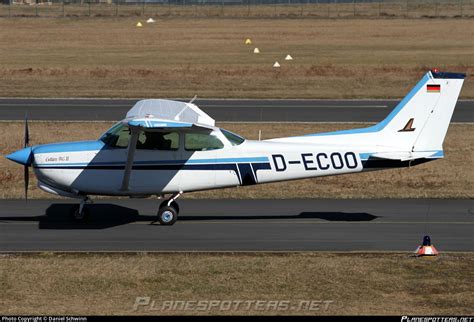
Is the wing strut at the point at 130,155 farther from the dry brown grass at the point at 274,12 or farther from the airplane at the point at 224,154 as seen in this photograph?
the dry brown grass at the point at 274,12

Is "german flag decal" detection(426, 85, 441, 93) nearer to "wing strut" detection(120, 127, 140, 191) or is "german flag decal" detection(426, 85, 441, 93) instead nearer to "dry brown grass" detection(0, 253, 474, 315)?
"dry brown grass" detection(0, 253, 474, 315)

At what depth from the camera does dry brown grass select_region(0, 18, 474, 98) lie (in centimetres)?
4575

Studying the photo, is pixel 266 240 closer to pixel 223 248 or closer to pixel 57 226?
pixel 223 248

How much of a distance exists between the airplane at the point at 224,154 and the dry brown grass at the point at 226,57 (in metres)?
23.2

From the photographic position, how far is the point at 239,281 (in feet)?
50.9

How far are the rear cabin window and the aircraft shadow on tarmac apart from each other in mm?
1836

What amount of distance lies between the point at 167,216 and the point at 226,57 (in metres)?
40.1

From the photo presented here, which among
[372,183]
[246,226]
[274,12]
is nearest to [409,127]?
[246,226]

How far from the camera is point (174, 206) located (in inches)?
806

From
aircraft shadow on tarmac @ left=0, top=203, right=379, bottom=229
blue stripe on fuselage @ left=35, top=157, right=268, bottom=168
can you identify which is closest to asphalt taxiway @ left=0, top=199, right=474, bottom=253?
aircraft shadow on tarmac @ left=0, top=203, right=379, bottom=229

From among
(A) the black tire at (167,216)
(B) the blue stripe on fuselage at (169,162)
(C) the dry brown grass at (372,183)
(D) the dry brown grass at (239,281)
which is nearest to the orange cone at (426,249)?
(D) the dry brown grass at (239,281)

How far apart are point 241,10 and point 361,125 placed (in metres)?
78.6

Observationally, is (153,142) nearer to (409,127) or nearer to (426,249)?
(409,127)

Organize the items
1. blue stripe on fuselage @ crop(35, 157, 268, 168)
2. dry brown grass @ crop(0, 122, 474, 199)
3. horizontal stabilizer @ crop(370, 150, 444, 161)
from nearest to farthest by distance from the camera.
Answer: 1. blue stripe on fuselage @ crop(35, 157, 268, 168)
2. horizontal stabilizer @ crop(370, 150, 444, 161)
3. dry brown grass @ crop(0, 122, 474, 199)
